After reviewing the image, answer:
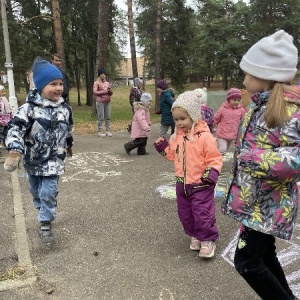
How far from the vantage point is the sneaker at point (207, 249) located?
3.20m

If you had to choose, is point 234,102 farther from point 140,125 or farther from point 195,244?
point 195,244

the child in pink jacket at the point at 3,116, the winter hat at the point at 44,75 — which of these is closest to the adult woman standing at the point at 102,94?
the child in pink jacket at the point at 3,116

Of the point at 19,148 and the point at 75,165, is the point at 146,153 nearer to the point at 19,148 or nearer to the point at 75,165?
the point at 75,165

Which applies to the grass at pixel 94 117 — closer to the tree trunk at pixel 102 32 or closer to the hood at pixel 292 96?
the tree trunk at pixel 102 32

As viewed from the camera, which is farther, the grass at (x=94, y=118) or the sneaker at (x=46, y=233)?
the grass at (x=94, y=118)

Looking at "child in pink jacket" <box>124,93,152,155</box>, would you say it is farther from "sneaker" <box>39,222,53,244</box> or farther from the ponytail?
the ponytail

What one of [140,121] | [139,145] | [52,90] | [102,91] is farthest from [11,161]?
[102,91]

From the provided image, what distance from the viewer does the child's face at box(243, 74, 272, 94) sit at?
84.9 inches

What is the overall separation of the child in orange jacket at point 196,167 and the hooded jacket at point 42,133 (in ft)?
3.50

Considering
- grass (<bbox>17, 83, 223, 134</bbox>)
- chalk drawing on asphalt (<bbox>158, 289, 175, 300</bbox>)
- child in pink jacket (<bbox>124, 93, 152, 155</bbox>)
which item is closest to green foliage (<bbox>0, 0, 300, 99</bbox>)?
grass (<bbox>17, 83, 223, 134</bbox>)

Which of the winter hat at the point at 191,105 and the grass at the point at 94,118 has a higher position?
the winter hat at the point at 191,105

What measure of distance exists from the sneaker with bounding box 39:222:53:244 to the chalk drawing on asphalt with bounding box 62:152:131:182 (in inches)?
92.1

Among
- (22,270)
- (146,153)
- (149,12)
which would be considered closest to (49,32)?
(149,12)

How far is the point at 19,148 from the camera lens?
319cm
